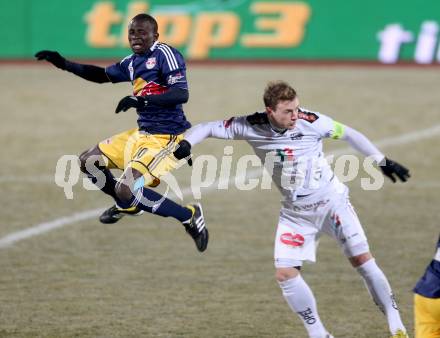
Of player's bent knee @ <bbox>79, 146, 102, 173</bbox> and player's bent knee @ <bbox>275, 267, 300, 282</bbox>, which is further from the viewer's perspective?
player's bent knee @ <bbox>79, 146, 102, 173</bbox>

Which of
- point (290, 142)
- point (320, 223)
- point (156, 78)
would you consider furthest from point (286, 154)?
point (156, 78)

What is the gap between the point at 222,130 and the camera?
7273 millimetres

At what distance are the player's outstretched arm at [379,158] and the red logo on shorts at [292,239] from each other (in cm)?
74

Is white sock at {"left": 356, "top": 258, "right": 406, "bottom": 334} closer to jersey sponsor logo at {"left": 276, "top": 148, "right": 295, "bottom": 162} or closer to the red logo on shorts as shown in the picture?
the red logo on shorts

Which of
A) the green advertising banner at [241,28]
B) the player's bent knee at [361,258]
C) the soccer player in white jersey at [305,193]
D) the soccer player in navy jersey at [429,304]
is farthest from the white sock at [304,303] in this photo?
the green advertising banner at [241,28]

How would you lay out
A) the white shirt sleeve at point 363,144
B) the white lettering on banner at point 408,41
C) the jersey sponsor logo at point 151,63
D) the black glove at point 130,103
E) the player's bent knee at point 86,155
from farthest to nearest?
the white lettering on banner at point 408,41, the player's bent knee at point 86,155, the jersey sponsor logo at point 151,63, the black glove at point 130,103, the white shirt sleeve at point 363,144

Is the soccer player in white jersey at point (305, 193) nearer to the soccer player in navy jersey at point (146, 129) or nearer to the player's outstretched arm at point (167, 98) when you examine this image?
the player's outstretched arm at point (167, 98)

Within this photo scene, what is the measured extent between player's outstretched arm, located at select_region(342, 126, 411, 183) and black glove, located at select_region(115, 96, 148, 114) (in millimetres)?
1540

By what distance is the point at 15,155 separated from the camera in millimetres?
15844

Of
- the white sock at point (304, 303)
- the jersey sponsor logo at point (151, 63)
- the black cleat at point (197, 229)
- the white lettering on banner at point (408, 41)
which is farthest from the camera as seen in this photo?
the white lettering on banner at point (408, 41)

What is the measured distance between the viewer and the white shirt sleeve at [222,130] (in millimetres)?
7258

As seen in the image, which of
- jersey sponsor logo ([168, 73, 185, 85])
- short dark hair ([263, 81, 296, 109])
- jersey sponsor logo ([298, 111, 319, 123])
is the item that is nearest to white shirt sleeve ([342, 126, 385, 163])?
jersey sponsor logo ([298, 111, 319, 123])

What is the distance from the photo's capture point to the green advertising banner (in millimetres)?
25656

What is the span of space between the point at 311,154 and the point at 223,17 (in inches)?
744
